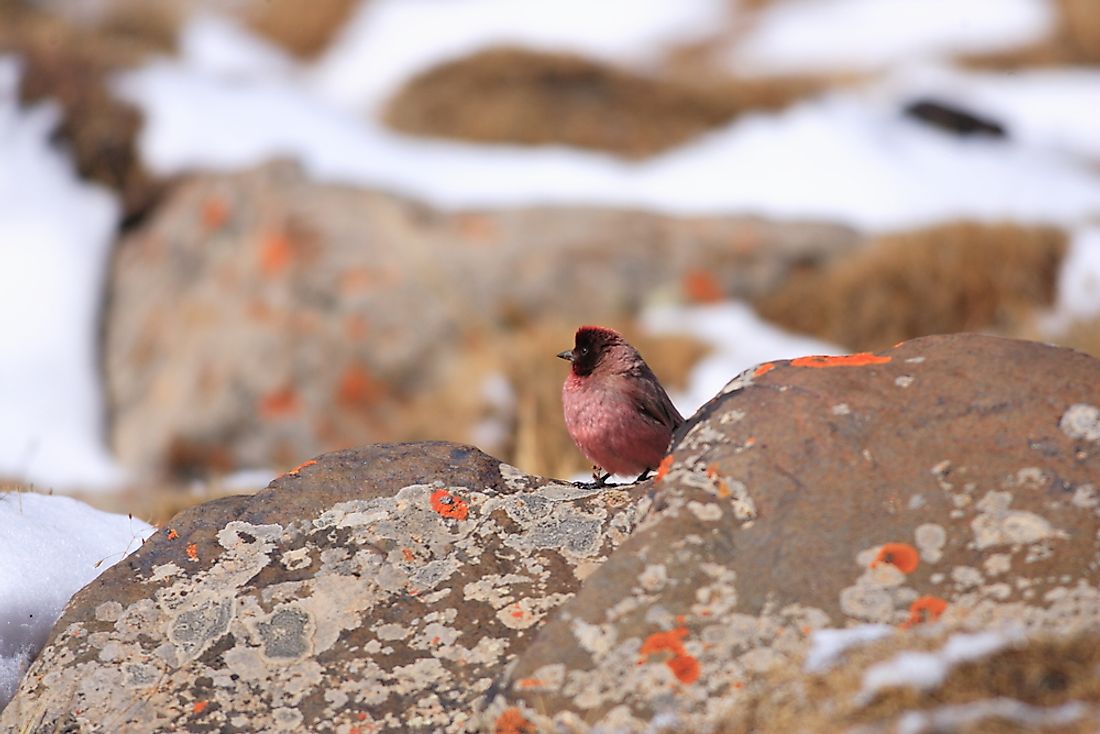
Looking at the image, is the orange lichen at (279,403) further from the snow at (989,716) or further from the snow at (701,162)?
the snow at (989,716)

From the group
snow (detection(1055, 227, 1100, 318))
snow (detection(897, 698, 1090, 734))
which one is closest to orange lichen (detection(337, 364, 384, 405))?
snow (detection(1055, 227, 1100, 318))

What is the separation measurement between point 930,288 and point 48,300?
8559 millimetres

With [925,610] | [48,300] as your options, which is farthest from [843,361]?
[48,300]

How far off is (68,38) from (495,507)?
15048 mm

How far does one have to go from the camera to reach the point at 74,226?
1346cm

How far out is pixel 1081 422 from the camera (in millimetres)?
3416

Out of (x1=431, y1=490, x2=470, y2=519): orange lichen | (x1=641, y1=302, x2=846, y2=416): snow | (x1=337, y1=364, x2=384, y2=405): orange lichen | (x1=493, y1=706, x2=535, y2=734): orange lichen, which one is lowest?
(x1=337, y1=364, x2=384, y2=405): orange lichen

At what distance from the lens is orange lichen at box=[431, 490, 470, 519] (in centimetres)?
397

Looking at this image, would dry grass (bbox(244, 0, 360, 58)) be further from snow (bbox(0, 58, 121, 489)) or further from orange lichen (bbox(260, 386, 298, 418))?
orange lichen (bbox(260, 386, 298, 418))

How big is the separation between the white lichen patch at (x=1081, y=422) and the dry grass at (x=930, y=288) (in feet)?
26.2

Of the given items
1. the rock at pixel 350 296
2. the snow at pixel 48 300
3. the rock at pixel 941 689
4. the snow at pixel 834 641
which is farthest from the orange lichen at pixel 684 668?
the snow at pixel 48 300

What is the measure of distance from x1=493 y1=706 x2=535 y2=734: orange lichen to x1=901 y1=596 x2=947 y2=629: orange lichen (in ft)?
3.01

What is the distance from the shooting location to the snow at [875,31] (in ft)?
61.1

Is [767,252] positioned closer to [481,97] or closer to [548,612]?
[481,97]
